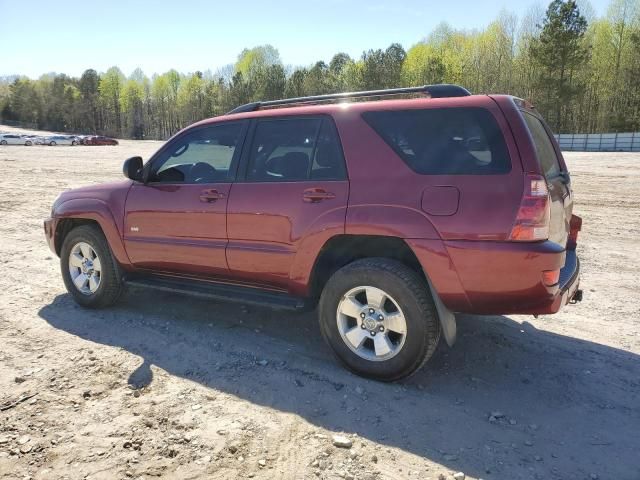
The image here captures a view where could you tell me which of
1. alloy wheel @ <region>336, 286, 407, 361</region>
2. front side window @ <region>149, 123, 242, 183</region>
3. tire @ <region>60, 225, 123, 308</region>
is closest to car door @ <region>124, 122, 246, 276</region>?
front side window @ <region>149, 123, 242, 183</region>

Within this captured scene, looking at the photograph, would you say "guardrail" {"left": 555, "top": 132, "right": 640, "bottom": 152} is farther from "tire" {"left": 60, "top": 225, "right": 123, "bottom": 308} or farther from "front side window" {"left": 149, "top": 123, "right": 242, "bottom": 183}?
"tire" {"left": 60, "top": 225, "right": 123, "bottom": 308}

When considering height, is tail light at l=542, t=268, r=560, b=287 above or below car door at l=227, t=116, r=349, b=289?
below

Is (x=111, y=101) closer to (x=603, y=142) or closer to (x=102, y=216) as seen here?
(x=603, y=142)

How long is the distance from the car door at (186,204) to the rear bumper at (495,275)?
1779mm

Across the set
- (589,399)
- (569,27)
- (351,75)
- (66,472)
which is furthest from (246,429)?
(351,75)

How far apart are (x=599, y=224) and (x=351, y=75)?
203 feet

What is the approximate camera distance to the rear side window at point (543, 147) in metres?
3.30

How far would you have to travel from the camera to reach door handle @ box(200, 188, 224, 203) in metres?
4.17

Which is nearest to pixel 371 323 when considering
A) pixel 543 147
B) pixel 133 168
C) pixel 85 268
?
pixel 543 147

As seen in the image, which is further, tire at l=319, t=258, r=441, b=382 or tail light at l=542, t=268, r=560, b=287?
tire at l=319, t=258, r=441, b=382

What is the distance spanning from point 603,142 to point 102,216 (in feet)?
158

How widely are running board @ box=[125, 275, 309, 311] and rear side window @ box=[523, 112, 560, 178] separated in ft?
6.38

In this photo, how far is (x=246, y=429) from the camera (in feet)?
9.91

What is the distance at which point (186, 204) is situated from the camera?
4.36 m
